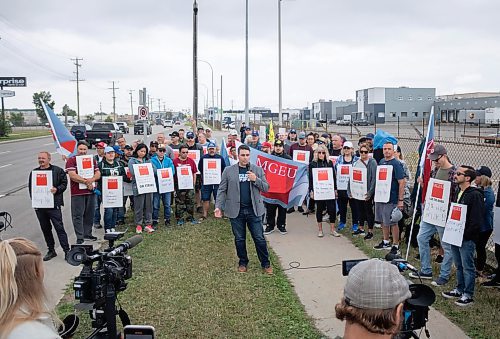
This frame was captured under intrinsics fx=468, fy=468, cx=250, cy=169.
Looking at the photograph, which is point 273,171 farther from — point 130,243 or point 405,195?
point 130,243

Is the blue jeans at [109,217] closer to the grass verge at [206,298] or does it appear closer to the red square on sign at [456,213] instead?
the grass verge at [206,298]

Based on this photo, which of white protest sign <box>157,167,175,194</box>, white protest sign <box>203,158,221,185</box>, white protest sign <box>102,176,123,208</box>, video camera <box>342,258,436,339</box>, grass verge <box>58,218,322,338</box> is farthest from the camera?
white protest sign <box>203,158,221,185</box>

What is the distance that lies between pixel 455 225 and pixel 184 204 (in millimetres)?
6615

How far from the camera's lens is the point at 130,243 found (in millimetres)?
4121

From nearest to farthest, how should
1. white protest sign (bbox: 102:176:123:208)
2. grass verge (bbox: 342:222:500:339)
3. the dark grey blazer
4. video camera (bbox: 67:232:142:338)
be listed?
video camera (bbox: 67:232:142:338), grass verge (bbox: 342:222:500:339), the dark grey blazer, white protest sign (bbox: 102:176:123:208)

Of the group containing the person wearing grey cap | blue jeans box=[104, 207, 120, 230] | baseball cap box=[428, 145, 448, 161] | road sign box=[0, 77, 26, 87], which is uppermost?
road sign box=[0, 77, 26, 87]

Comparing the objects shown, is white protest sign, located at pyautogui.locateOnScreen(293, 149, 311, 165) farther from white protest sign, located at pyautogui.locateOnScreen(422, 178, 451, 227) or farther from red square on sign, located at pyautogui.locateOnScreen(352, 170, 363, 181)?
white protest sign, located at pyautogui.locateOnScreen(422, 178, 451, 227)

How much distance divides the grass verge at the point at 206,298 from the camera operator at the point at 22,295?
3266 millimetres

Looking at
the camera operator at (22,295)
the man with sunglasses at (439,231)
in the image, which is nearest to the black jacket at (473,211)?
the man with sunglasses at (439,231)

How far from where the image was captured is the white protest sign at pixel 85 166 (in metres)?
9.21

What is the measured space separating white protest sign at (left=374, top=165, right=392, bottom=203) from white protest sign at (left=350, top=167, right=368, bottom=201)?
0.63 metres

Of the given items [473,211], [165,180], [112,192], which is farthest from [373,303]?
[165,180]

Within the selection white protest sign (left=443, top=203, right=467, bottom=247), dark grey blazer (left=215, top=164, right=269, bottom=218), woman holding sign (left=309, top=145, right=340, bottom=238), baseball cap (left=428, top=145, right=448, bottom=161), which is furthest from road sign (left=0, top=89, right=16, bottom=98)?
white protest sign (left=443, top=203, right=467, bottom=247)

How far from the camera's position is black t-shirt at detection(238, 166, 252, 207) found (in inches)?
299
